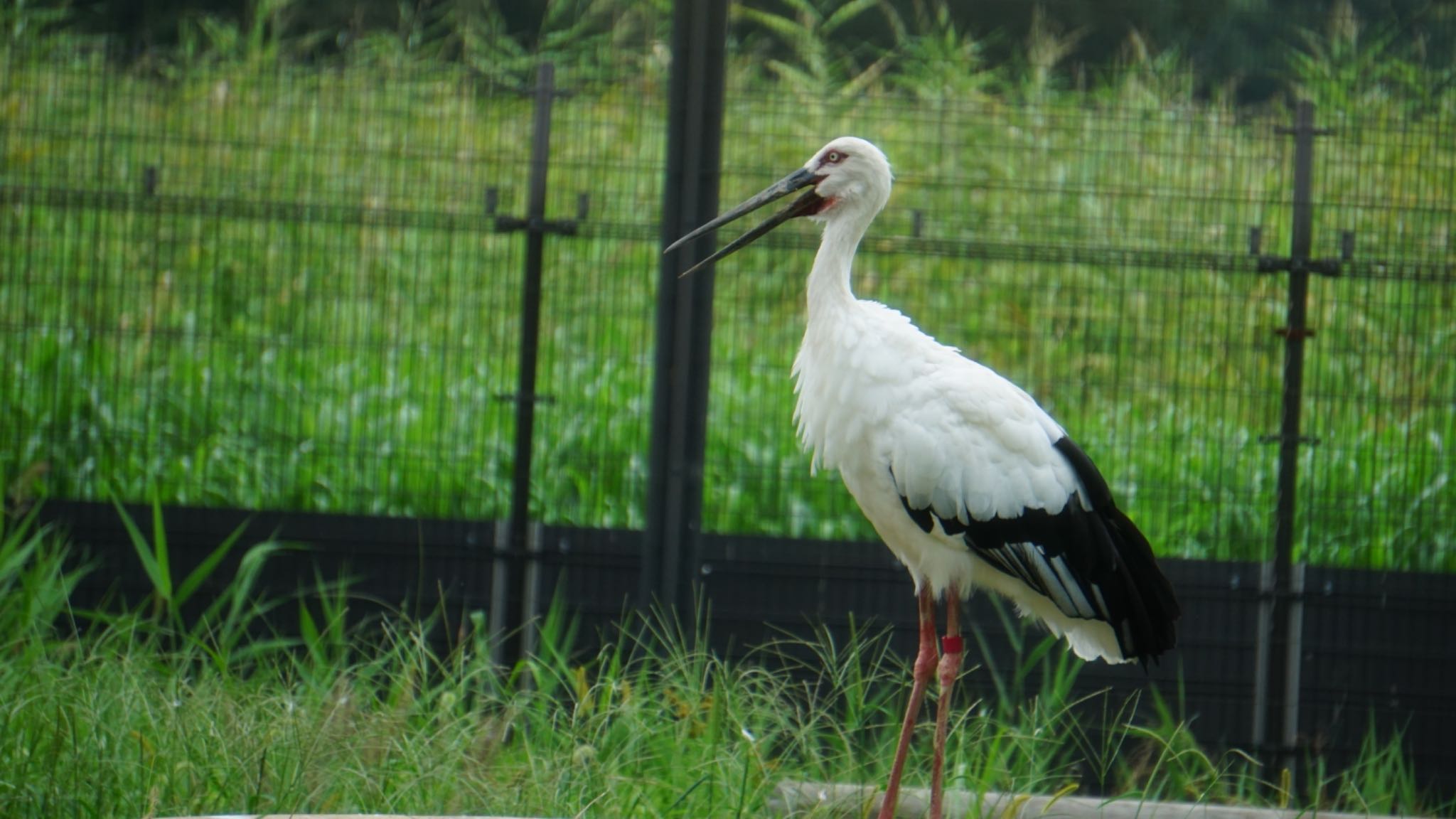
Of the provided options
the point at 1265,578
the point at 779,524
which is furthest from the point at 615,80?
the point at 1265,578

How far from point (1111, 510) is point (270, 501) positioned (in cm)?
349

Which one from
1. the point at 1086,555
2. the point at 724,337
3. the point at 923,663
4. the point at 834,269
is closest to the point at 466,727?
the point at 923,663

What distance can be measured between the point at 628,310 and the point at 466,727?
8.46 feet

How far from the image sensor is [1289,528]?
4.14 metres

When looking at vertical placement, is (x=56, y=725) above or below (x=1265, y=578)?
below

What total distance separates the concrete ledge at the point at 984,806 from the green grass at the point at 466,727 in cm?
8

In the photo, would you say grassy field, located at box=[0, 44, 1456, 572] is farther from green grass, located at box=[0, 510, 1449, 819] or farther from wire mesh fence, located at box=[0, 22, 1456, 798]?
green grass, located at box=[0, 510, 1449, 819]

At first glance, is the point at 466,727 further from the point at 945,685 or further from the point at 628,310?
the point at 628,310

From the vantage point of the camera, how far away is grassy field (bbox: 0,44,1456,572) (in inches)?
182

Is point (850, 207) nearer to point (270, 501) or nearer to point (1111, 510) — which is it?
point (1111, 510)

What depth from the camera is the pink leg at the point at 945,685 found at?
3.04 m

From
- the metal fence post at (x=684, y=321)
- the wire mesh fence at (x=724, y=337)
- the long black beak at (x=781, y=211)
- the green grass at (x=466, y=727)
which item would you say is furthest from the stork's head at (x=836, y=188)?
the green grass at (x=466, y=727)

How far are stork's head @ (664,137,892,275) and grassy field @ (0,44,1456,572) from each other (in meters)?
0.77

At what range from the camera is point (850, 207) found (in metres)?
3.37
